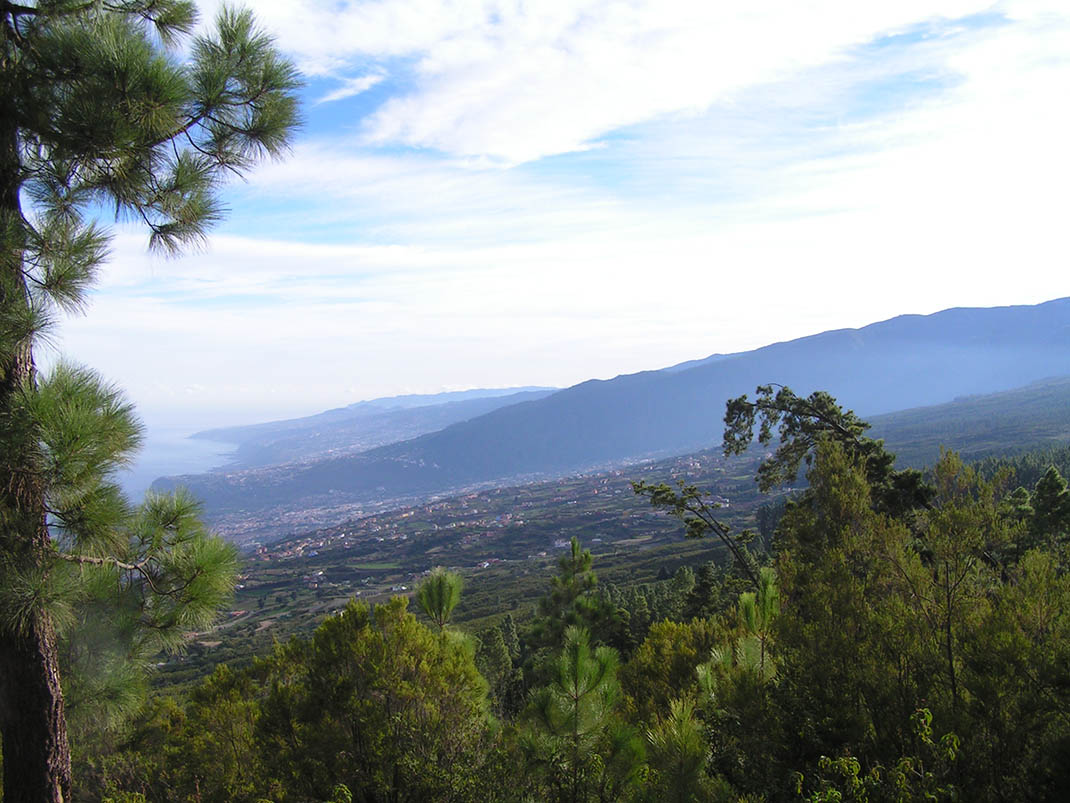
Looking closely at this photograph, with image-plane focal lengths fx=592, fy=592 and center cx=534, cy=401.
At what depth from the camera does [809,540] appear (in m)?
7.77

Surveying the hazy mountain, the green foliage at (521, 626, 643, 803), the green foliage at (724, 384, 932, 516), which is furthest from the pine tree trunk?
the hazy mountain

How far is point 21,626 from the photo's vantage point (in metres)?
3.26

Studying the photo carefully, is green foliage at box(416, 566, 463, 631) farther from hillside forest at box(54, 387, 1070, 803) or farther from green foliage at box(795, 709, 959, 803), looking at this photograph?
green foliage at box(795, 709, 959, 803)

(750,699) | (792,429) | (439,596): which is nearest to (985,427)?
(792,429)

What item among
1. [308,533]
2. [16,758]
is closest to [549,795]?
[16,758]

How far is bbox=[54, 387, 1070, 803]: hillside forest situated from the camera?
4.16m

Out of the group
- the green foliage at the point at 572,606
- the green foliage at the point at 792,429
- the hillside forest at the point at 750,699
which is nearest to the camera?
the hillside forest at the point at 750,699

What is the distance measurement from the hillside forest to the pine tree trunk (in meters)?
0.92

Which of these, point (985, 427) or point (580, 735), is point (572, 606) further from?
point (985, 427)

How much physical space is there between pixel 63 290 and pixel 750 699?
6126 millimetres

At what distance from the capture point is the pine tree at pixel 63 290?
3.19 metres

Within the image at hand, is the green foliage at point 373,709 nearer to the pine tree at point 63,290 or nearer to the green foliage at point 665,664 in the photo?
the green foliage at point 665,664

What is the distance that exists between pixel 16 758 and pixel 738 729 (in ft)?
17.2

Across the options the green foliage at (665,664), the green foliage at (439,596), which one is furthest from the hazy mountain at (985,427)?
the green foliage at (439,596)
